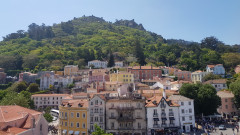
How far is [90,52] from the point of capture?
120m

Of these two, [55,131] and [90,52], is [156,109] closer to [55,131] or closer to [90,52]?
[55,131]

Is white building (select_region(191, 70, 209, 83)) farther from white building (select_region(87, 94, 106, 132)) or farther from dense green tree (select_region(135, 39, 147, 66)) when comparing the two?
white building (select_region(87, 94, 106, 132))

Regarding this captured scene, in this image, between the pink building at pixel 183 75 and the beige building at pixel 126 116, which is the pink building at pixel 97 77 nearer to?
the pink building at pixel 183 75

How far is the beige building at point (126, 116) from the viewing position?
136 feet

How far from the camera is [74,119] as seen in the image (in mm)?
42281

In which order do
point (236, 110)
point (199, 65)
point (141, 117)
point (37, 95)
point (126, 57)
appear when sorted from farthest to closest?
point (126, 57) < point (199, 65) < point (37, 95) < point (236, 110) < point (141, 117)

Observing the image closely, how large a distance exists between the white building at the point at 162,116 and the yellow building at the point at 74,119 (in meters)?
13.0

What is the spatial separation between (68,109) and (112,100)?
9.28 metres

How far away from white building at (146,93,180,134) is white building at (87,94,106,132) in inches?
361

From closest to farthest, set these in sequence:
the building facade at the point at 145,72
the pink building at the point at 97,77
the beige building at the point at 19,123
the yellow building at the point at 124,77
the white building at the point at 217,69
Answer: the beige building at the point at 19,123 < the yellow building at the point at 124,77 < the pink building at the point at 97,77 < the building facade at the point at 145,72 < the white building at the point at 217,69

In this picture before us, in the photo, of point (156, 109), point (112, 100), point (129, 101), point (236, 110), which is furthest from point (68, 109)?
point (236, 110)

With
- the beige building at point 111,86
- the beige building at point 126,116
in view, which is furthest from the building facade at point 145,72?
the beige building at point 126,116

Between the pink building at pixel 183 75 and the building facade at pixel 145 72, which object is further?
the pink building at pixel 183 75

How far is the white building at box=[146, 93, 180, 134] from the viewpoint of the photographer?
41250mm
